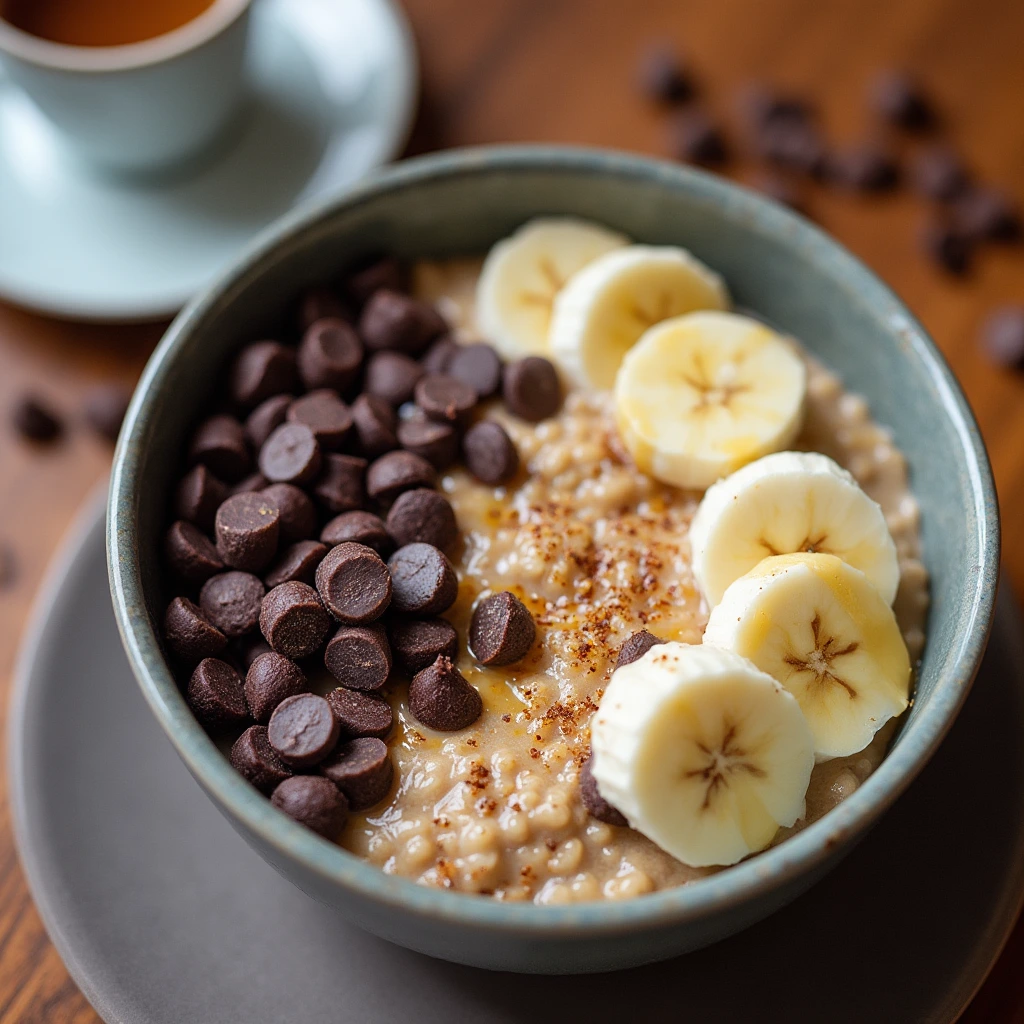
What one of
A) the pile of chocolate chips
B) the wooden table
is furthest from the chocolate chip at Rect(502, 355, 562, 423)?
the wooden table

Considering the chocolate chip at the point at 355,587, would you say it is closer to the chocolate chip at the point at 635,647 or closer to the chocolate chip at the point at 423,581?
the chocolate chip at the point at 423,581

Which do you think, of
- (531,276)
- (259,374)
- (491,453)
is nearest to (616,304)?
(531,276)

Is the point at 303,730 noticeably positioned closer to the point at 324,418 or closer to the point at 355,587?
the point at 355,587

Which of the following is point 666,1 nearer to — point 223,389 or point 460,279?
point 460,279

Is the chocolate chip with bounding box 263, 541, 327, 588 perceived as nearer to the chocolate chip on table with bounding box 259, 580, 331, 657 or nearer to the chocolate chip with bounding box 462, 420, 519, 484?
the chocolate chip on table with bounding box 259, 580, 331, 657

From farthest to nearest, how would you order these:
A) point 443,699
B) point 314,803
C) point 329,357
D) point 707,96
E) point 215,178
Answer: point 707,96, point 215,178, point 329,357, point 443,699, point 314,803

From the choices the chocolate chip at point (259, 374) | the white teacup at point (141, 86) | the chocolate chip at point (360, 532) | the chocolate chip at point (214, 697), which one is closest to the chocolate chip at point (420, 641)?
the chocolate chip at point (360, 532)
